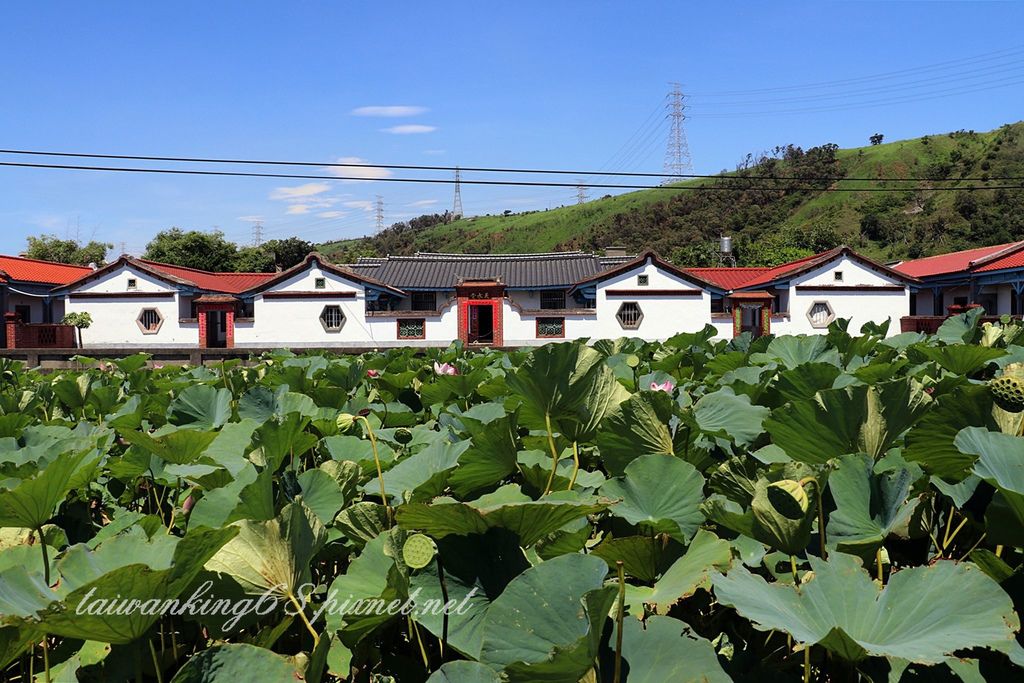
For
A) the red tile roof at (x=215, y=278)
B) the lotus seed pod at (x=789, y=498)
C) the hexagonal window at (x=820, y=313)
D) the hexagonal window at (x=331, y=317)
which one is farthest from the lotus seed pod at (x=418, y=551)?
the red tile roof at (x=215, y=278)

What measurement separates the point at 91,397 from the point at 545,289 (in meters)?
25.7

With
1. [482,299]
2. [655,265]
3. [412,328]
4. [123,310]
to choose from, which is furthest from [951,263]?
[123,310]

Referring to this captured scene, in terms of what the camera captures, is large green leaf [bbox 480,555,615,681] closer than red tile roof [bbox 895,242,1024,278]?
Yes

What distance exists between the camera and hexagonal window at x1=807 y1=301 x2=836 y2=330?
25391 mm

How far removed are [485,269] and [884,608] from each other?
99.3 ft

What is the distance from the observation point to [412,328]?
2431 cm

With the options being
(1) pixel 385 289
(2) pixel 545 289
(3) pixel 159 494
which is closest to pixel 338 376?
(3) pixel 159 494

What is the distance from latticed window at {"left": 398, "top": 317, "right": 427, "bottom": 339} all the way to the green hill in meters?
25.6

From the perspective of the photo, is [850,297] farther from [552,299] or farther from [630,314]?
[552,299]

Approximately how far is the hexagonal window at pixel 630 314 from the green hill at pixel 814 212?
21.1m

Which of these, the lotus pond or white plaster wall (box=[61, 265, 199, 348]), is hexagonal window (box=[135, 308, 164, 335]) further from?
the lotus pond

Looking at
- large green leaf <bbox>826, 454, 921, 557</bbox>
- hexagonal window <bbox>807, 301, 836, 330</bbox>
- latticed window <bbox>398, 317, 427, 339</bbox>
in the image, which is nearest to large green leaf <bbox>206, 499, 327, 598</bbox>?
large green leaf <bbox>826, 454, 921, 557</bbox>

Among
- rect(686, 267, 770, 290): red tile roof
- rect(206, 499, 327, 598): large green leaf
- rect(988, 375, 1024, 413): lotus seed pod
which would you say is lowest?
rect(206, 499, 327, 598): large green leaf

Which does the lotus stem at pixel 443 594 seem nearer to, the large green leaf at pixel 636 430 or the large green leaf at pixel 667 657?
the large green leaf at pixel 667 657
